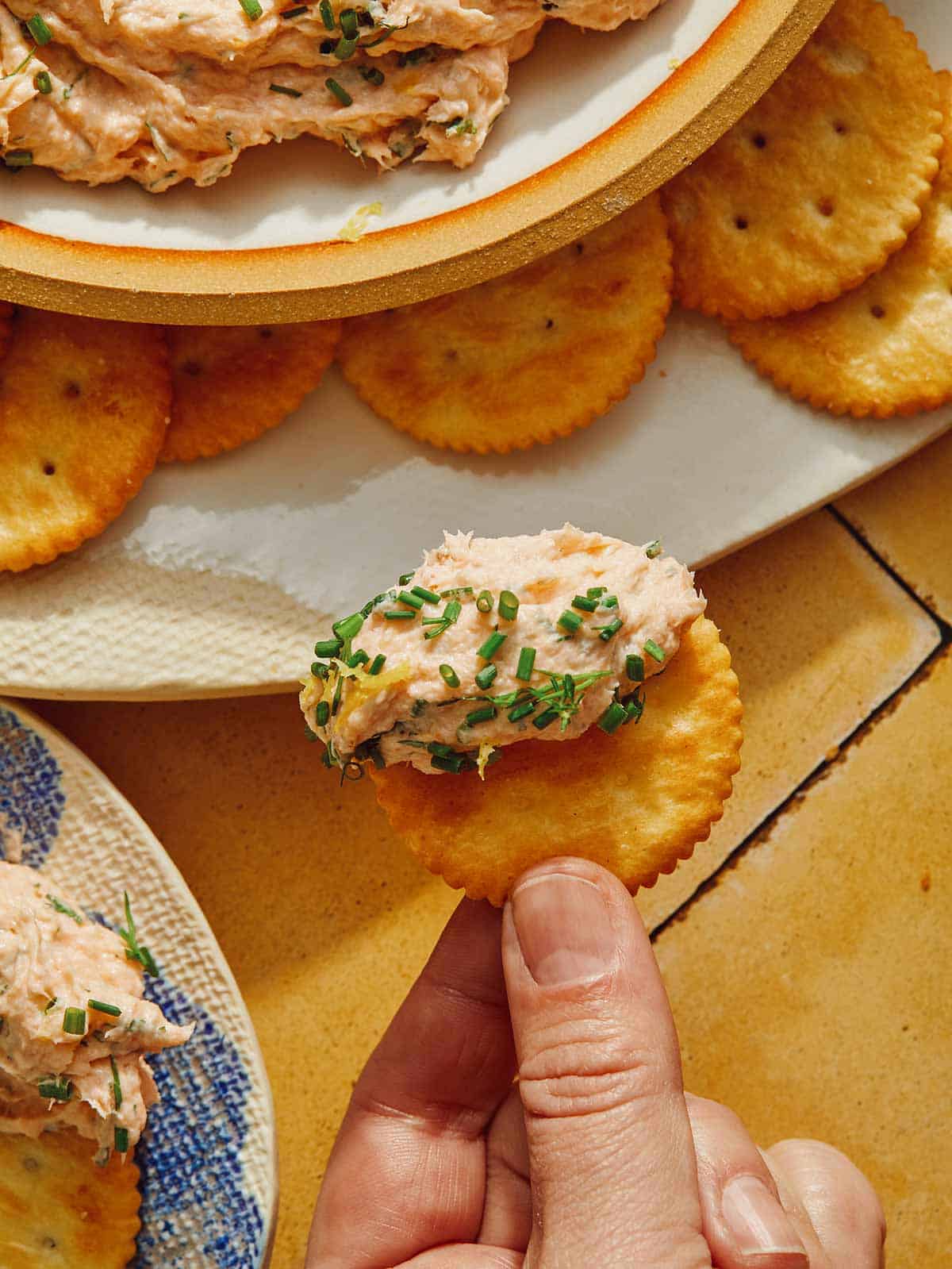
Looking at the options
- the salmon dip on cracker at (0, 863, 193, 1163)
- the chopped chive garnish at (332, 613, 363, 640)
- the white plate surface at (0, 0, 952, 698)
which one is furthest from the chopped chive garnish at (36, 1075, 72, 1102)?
the chopped chive garnish at (332, 613, 363, 640)

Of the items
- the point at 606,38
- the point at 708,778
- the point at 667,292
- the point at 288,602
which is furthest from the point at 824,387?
the point at 288,602

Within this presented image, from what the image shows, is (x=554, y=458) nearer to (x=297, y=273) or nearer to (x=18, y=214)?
(x=297, y=273)

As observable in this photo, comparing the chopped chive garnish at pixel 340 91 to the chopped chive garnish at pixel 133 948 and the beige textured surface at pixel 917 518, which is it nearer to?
the beige textured surface at pixel 917 518

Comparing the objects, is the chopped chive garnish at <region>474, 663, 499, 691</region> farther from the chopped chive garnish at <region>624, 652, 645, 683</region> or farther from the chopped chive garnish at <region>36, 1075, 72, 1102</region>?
the chopped chive garnish at <region>36, 1075, 72, 1102</region>

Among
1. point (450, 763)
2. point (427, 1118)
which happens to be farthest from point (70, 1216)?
point (450, 763)

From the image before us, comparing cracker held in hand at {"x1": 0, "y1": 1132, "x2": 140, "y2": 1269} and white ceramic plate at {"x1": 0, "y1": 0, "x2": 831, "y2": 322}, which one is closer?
white ceramic plate at {"x1": 0, "y1": 0, "x2": 831, "y2": 322}
